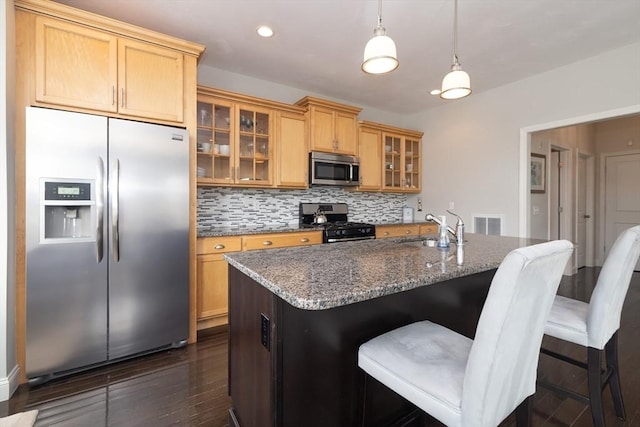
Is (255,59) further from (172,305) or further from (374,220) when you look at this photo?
(374,220)

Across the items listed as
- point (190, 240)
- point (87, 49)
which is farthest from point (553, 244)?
point (87, 49)

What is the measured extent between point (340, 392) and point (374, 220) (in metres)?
3.69

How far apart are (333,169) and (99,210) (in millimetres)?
2507

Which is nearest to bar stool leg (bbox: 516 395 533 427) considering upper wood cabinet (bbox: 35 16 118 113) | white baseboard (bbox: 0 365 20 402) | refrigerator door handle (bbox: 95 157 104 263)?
refrigerator door handle (bbox: 95 157 104 263)

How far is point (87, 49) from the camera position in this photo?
210 cm

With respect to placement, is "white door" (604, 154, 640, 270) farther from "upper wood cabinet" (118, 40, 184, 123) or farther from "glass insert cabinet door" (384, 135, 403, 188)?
"upper wood cabinet" (118, 40, 184, 123)

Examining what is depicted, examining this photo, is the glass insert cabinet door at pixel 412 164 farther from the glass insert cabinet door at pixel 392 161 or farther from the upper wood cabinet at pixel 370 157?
the upper wood cabinet at pixel 370 157

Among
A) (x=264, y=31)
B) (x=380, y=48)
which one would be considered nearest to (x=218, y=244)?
(x=264, y=31)

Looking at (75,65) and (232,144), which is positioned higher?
(75,65)

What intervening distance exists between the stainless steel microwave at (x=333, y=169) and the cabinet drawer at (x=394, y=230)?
0.72 meters

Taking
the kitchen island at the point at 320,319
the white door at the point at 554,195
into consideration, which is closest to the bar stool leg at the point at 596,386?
the kitchen island at the point at 320,319

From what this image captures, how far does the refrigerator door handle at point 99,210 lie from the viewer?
→ 202cm

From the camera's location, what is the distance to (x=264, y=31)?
2.57 metres

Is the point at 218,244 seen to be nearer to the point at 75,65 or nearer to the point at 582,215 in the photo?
the point at 75,65
